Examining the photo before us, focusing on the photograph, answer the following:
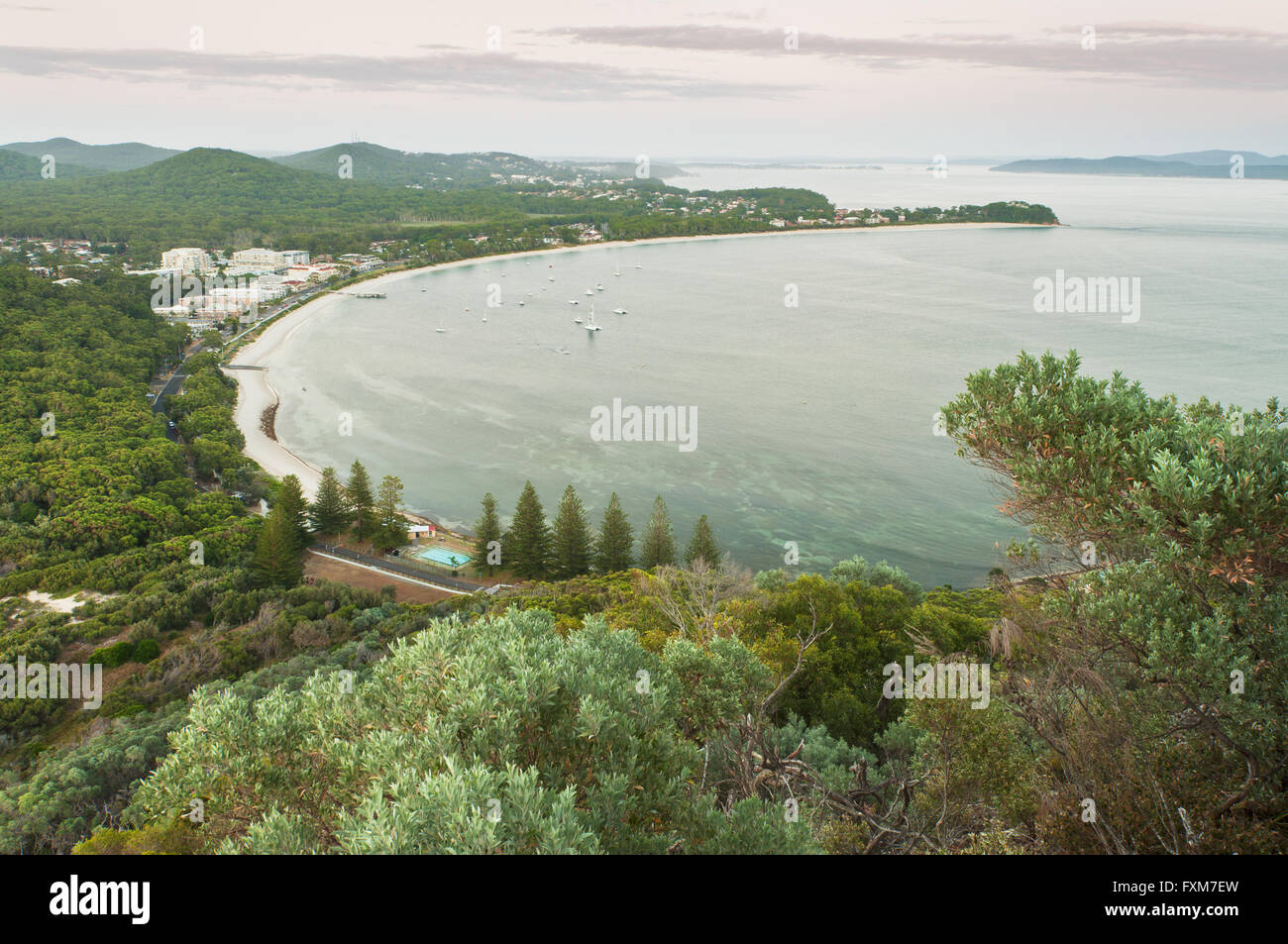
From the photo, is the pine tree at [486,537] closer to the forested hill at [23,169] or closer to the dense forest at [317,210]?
the dense forest at [317,210]

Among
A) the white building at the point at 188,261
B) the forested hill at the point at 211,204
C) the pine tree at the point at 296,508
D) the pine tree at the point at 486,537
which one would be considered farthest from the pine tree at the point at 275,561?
the forested hill at the point at 211,204

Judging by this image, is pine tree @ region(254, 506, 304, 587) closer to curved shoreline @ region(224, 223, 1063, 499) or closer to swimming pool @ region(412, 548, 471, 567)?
swimming pool @ region(412, 548, 471, 567)

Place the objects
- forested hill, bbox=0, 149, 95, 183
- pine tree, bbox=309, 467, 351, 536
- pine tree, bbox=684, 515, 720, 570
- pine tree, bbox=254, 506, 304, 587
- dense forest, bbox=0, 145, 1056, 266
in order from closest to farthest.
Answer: pine tree, bbox=254, 506, 304, 587 < pine tree, bbox=684, 515, 720, 570 < pine tree, bbox=309, 467, 351, 536 < dense forest, bbox=0, 145, 1056, 266 < forested hill, bbox=0, 149, 95, 183

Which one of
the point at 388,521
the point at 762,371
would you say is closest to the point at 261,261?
the point at 762,371

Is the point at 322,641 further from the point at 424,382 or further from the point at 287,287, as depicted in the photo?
the point at 287,287

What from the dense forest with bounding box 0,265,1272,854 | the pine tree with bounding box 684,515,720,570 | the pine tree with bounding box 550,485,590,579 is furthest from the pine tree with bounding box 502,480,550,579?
the dense forest with bounding box 0,265,1272,854

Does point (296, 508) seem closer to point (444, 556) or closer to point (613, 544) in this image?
point (444, 556)
